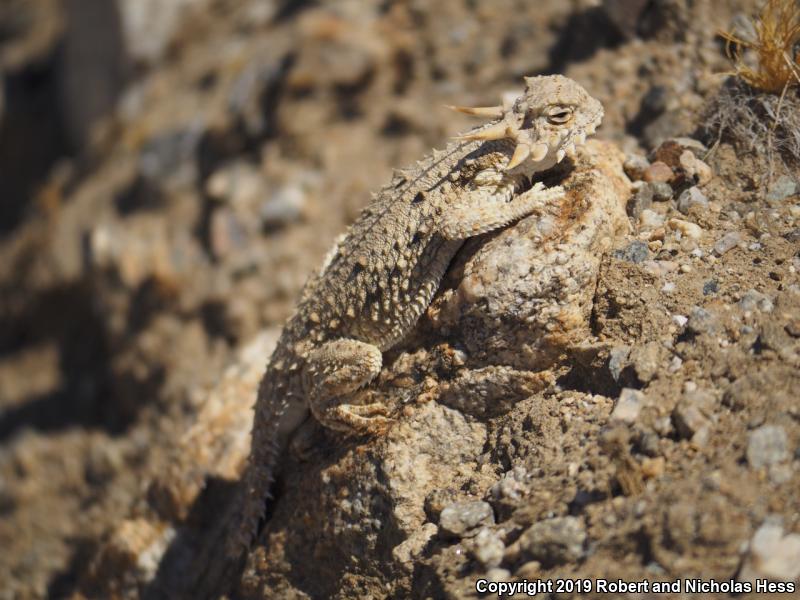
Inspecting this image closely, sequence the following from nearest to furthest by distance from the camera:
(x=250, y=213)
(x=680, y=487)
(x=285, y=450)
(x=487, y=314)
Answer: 1. (x=680, y=487)
2. (x=487, y=314)
3. (x=285, y=450)
4. (x=250, y=213)

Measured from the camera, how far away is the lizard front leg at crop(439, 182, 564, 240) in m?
3.65

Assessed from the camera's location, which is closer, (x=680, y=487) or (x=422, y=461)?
(x=680, y=487)

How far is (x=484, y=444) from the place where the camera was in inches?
146

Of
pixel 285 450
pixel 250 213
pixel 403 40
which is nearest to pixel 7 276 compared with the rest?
pixel 250 213

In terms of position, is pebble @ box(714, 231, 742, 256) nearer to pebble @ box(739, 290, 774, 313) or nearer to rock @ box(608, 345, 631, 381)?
pebble @ box(739, 290, 774, 313)

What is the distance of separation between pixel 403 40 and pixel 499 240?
17.1 feet

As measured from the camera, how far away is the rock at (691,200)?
386cm

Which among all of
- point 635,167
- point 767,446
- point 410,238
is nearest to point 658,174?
point 635,167

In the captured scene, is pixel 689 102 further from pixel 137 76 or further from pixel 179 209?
pixel 137 76

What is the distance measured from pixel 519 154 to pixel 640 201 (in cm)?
76

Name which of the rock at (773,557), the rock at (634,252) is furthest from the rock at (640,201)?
the rock at (773,557)

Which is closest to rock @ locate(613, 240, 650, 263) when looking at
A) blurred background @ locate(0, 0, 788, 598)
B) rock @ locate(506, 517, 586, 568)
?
rock @ locate(506, 517, 586, 568)

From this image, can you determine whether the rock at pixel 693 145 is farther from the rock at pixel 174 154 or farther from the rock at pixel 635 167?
the rock at pixel 174 154

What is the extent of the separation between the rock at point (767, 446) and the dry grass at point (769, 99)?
1624 mm
